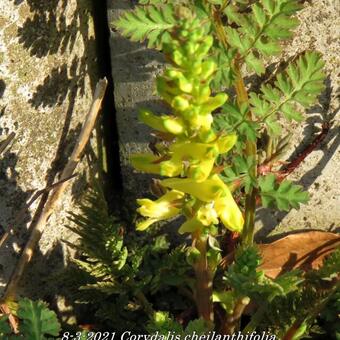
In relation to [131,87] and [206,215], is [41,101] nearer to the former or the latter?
[131,87]

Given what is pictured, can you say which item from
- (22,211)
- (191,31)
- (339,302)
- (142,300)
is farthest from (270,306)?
(191,31)

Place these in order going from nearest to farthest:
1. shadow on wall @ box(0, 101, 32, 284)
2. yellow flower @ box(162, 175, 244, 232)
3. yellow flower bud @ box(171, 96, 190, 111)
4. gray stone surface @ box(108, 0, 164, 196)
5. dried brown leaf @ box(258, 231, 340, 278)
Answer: yellow flower bud @ box(171, 96, 190, 111) → yellow flower @ box(162, 175, 244, 232) → shadow on wall @ box(0, 101, 32, 284) → gray stone surface @ box(108, 0, 164, 196) → dried brown leaf @ box(258, 231, 340, 278)

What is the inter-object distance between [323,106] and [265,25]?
49 centimetres

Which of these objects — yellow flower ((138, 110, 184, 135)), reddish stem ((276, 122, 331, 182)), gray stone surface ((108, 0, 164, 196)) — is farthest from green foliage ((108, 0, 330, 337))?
gray stone surface ((108, 0, 164, 196))

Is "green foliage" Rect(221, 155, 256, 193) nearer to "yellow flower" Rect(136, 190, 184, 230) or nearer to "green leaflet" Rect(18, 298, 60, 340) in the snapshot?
"yellow flower" Rect(136, 190, 184, 230)

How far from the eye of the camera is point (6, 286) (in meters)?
2.02

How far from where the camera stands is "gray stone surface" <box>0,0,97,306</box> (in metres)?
1.79

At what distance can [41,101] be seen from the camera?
1.90 meters

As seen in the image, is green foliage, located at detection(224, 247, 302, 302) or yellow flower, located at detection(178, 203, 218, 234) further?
green foliage, located at detection(224, 247, 302, 302)

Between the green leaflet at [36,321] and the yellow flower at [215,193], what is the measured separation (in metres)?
0.45

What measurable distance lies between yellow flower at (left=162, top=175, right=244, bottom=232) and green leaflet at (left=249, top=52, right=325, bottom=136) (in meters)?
0.30

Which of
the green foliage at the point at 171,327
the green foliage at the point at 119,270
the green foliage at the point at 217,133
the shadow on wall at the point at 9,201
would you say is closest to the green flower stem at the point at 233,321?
the green foliage at the point at 217,133

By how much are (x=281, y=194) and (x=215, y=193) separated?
12.5 inches

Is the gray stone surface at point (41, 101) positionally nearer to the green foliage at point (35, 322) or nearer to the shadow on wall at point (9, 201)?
the shadow on wall at point (9, 201)
